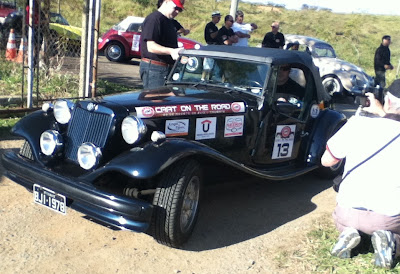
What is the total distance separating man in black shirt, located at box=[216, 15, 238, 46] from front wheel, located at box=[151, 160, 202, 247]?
6.48 metres

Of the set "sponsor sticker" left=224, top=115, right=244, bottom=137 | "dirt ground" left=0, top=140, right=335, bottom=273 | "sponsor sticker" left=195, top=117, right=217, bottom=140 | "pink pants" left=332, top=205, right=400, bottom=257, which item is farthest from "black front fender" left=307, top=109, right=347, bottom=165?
"pink pants" left=332, top=205, right=400, bottom=257

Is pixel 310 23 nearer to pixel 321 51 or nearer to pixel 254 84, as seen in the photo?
pixel 321 51

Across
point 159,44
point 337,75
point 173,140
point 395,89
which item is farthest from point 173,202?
point 337,75

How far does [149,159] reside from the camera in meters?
3.33

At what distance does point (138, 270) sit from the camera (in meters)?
3.39

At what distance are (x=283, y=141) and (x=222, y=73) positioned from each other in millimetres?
1013

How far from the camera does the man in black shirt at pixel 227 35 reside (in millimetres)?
9708

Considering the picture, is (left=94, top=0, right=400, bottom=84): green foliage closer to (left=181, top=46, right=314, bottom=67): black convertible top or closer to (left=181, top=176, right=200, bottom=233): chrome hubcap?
(left=181, top=46, right=314, bottom=67): black convertible top

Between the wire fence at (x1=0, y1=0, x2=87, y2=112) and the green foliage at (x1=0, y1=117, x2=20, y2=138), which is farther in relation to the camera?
the wire fence at (x1=0, y1=0, x2=87, y2=112)

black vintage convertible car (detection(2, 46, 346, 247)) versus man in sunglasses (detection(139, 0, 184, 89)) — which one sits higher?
man in sunglasses (detection(139, 0, 184, 89))

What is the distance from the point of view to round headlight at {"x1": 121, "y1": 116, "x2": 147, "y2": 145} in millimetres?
3578

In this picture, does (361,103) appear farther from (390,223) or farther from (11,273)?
(11,273)

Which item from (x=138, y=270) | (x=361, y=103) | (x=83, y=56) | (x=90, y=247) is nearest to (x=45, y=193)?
(x=90, y=247)

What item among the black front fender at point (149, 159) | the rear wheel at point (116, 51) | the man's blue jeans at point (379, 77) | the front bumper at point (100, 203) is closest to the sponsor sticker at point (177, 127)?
the black front fender at point (149, 159)
